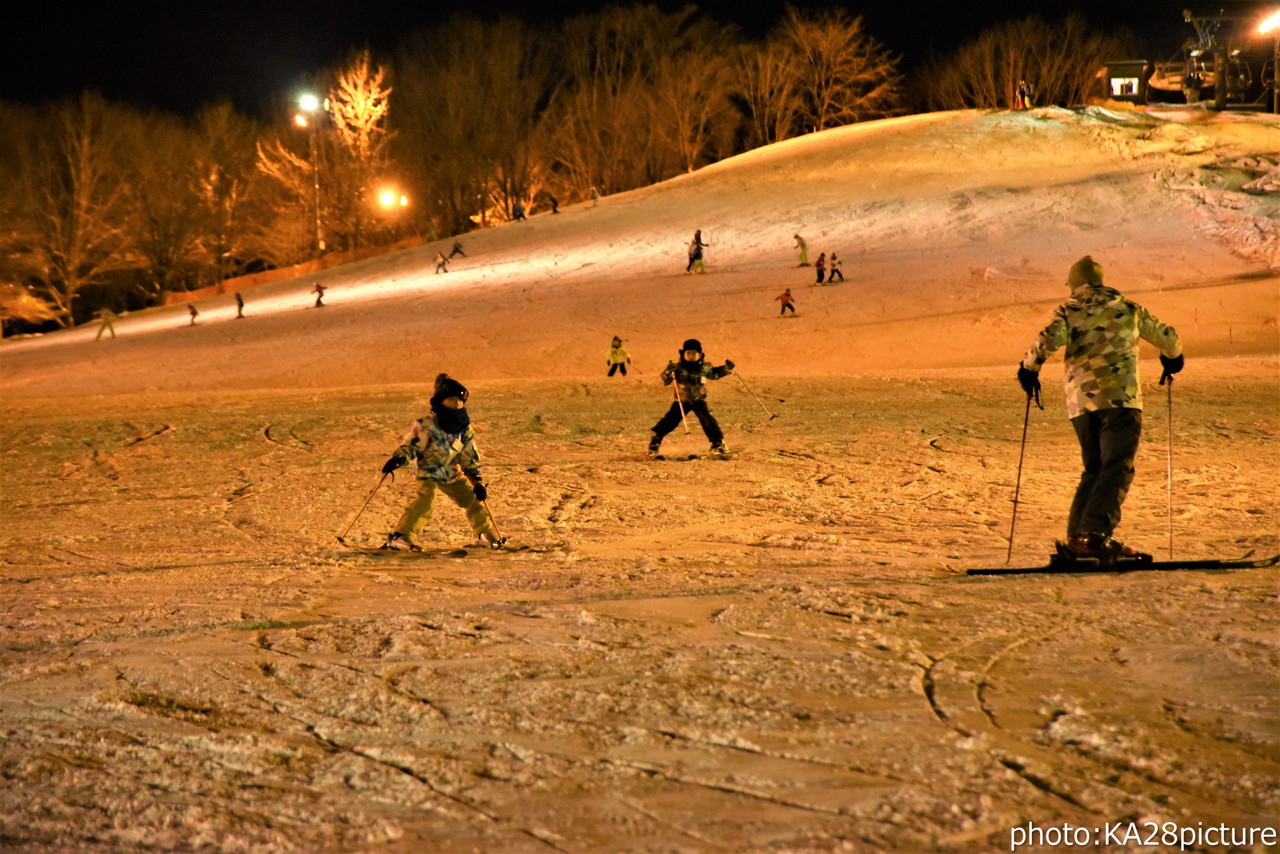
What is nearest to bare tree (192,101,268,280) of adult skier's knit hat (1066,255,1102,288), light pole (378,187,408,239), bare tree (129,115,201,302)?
bare tree (129,115,201,302)

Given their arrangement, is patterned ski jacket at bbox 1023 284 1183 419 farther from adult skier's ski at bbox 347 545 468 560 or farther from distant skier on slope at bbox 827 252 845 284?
distant skier on slope at bbox 827 252 845 284

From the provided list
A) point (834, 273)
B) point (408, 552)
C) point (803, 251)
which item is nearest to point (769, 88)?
point (803, 251)

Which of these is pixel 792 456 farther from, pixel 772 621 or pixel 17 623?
pixel 17 623

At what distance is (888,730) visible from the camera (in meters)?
3.55

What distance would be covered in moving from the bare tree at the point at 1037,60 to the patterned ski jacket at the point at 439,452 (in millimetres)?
66109

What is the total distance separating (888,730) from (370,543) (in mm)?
4842

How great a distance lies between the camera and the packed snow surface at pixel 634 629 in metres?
3.10

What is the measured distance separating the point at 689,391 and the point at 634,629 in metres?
6.22

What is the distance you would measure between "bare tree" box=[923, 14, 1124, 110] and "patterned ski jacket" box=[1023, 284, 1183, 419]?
2592 inches

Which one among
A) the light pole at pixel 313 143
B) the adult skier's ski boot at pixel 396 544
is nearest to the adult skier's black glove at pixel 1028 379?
the adult skier's ski boot at pixel 396 544

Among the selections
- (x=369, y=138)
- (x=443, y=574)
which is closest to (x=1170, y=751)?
(x=443, y=574)

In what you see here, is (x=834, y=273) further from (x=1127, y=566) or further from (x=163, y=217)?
(x=163, y=217)

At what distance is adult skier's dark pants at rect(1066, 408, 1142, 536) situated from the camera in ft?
18.7

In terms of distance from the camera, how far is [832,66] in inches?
2552
